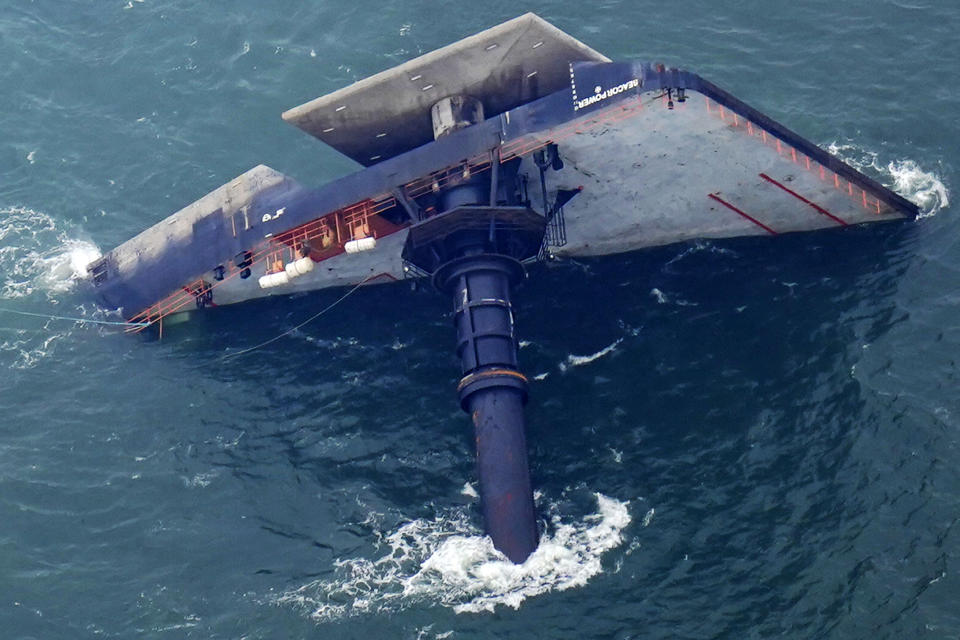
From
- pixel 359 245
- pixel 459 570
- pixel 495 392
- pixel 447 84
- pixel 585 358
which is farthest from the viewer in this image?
pixel 447 84

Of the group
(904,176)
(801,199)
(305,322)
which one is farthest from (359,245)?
(904,176)

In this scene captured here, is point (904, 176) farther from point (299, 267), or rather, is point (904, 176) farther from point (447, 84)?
point (299, 267)

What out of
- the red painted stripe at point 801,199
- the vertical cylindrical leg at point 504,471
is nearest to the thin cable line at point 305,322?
the vertical cylindrical leg at point 504,471

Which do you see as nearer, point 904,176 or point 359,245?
point 359,245

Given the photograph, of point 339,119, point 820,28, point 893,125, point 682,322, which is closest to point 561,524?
point 682,322

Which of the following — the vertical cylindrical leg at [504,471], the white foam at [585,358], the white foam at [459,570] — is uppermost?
the white foam at [585,358]

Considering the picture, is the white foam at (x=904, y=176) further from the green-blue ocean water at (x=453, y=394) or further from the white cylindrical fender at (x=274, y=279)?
the white cylindrical fender at (x=274, y=279)
